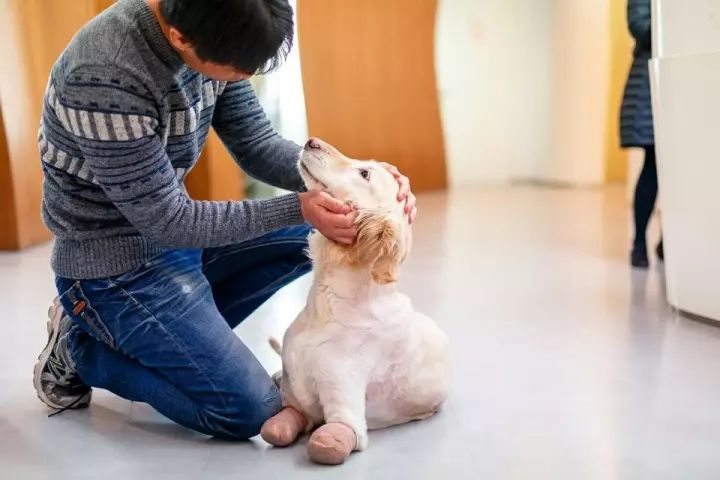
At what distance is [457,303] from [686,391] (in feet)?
2.96

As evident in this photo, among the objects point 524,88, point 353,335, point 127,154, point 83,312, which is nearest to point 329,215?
point 353,335

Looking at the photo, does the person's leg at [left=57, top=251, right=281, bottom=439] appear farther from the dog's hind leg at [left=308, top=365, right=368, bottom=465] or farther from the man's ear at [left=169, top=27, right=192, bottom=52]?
the man's ear at [left=169, top=27, right=192, bottom=52]

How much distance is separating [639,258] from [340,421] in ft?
6.44

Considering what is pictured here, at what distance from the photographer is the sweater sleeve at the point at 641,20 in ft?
9.62

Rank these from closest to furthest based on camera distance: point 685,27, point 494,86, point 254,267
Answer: point 254,267 < point 685,27 < point 494,86

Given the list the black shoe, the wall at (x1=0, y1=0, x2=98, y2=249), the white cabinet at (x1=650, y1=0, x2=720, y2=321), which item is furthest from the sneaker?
the black shoe

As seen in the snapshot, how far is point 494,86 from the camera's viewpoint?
6207 mm

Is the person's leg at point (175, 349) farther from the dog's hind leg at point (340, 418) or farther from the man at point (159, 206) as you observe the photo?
the dog's hind leg at point (340, 418)

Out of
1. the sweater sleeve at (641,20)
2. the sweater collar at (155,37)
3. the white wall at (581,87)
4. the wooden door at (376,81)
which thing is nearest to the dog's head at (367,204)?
the sweater collar at (155,37)

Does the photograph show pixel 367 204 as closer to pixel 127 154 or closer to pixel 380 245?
pixel 380 245

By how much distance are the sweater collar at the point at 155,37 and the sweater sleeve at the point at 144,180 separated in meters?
0.09

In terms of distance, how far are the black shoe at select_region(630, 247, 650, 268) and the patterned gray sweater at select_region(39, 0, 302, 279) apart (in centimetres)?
196

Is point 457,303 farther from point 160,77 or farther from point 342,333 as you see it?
point 160,77

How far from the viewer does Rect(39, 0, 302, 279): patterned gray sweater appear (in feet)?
4.59
